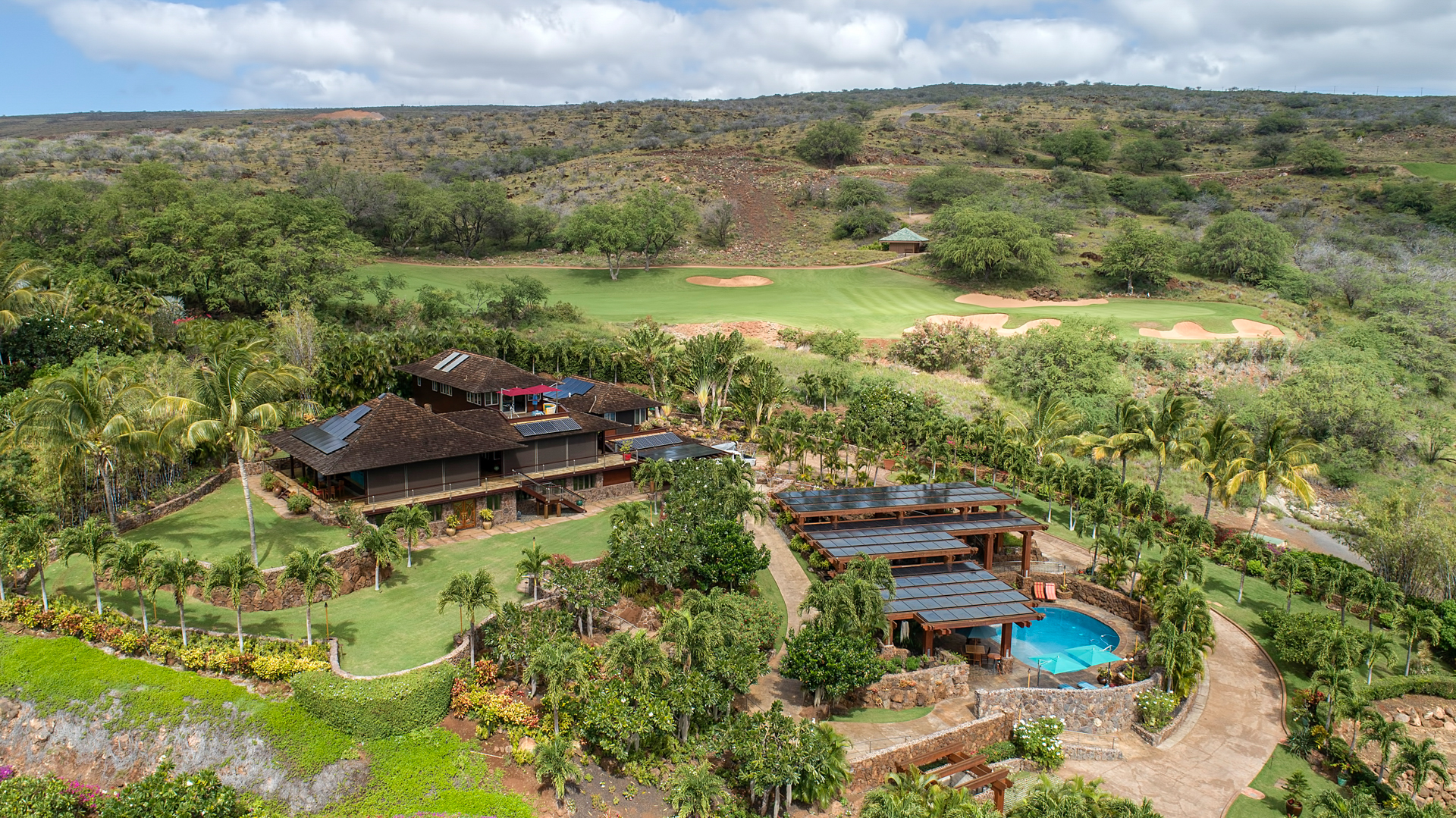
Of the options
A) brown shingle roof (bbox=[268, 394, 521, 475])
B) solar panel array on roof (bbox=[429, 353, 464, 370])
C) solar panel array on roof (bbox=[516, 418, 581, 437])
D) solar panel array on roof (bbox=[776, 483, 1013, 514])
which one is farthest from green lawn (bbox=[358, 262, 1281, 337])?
brown shingle roof (bbox=[268, 394, 521, 475])

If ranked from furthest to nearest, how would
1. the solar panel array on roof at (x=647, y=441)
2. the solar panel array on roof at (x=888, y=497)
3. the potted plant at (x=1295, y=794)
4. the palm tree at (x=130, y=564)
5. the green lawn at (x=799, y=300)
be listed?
the green lawn at (x=799, y=300)
the solar panel array on roof at (x=647, y=441)
the solar panel array on roof at (x=888, y=497)
the palm tree at (x=130, y=564)
the potted plant at (x=1295, y=794)

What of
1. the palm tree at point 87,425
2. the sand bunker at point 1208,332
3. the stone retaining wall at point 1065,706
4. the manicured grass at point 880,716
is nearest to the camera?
the manicured grass at point 880,716

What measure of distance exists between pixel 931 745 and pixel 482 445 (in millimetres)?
20254

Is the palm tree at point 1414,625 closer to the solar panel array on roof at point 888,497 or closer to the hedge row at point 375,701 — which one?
the solar panel array on roof at point 888,497

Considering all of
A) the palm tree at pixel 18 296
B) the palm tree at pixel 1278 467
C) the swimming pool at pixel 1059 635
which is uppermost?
the palm tree at pixel 18 296

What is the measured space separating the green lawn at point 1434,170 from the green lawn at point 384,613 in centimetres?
12126

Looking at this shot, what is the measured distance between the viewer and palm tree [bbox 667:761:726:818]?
20.3 m

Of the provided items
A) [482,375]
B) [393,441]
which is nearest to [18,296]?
[482,375]

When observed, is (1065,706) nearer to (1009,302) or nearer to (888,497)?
(888,497)

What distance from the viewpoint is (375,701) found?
856 inches

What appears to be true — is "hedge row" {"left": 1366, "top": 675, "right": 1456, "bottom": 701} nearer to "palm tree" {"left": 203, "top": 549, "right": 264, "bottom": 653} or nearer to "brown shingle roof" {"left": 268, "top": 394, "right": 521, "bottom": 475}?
"brown shingle roof" {"left": 268, "top": 394, "right": 521, "bottom": 475}

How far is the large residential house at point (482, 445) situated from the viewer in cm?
3328

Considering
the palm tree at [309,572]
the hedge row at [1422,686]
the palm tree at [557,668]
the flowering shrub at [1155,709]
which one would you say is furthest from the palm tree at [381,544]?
the hedge row at [1422,686]

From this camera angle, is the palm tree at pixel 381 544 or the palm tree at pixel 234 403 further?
the palm tree at pixel 381 544
